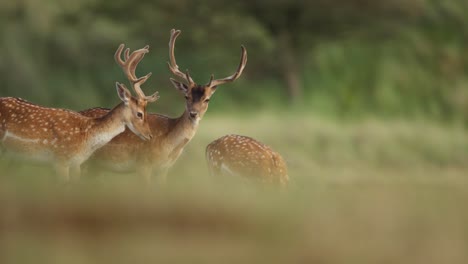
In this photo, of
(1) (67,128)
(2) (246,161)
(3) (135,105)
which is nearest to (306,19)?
(2) (246,161)

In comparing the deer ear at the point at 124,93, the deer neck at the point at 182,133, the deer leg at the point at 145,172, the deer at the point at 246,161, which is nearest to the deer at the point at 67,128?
the deer ear at the point at 124,93

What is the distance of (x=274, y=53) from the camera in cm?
1423

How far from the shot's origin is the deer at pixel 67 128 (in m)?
5.11

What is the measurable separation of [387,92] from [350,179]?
5706 mm

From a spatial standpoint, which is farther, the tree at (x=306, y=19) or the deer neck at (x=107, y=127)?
the tree at (x=306, y=19)

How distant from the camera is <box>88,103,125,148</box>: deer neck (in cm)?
529

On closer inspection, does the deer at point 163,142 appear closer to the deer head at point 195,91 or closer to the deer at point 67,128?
the deer head at point 195,91

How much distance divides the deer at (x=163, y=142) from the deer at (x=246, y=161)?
1.11 ft

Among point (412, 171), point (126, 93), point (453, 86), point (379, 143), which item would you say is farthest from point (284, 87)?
point (126, 93)

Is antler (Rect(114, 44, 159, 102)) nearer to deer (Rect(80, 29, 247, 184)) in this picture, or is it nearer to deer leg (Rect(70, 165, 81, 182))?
deer (Rect(80, 29, 247, 184))

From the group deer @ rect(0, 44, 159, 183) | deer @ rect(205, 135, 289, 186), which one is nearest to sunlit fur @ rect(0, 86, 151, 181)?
deer @ rect(0, 44, 159, 183)

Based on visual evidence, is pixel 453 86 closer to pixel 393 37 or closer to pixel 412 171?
pixel 393 37

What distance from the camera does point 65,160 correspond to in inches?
199

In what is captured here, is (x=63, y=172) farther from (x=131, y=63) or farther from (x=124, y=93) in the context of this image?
(x=131, y=63)
